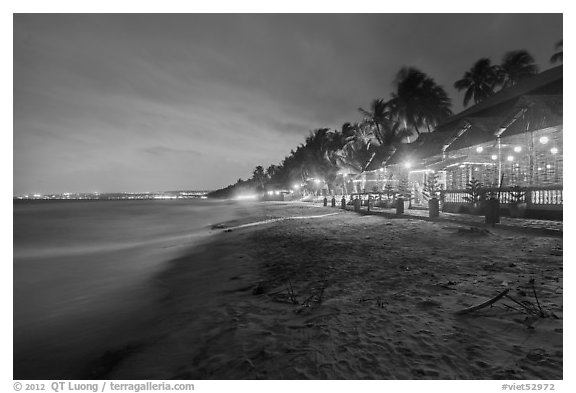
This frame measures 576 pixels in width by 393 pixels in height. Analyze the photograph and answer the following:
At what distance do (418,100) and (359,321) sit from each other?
1503 inches

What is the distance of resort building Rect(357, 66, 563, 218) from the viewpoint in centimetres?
1222

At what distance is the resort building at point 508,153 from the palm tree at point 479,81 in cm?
1927

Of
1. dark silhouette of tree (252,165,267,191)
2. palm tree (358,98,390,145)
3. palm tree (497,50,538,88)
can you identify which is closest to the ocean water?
palm tree (358,98,390,145)

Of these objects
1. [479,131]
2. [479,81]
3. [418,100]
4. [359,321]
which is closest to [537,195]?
[479,131]

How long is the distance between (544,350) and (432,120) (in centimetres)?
3921

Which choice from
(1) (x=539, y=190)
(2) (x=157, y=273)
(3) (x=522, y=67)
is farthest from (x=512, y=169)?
(3) (x=522, y=67)

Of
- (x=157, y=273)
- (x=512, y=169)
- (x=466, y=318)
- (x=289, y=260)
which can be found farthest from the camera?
(x=512, y=169)

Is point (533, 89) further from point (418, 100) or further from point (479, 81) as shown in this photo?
point (479, 81)

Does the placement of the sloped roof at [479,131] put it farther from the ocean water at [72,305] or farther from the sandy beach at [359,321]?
the ocean water at [72,305]

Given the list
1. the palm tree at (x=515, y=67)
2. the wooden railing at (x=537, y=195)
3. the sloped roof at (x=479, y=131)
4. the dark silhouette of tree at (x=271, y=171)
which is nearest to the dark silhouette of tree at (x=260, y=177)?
the dark silhouette of tree at (x=271, y=171)

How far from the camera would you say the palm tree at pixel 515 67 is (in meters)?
37.8

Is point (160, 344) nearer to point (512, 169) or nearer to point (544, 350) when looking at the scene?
point (544, 350)

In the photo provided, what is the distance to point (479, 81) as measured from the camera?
40.0m
